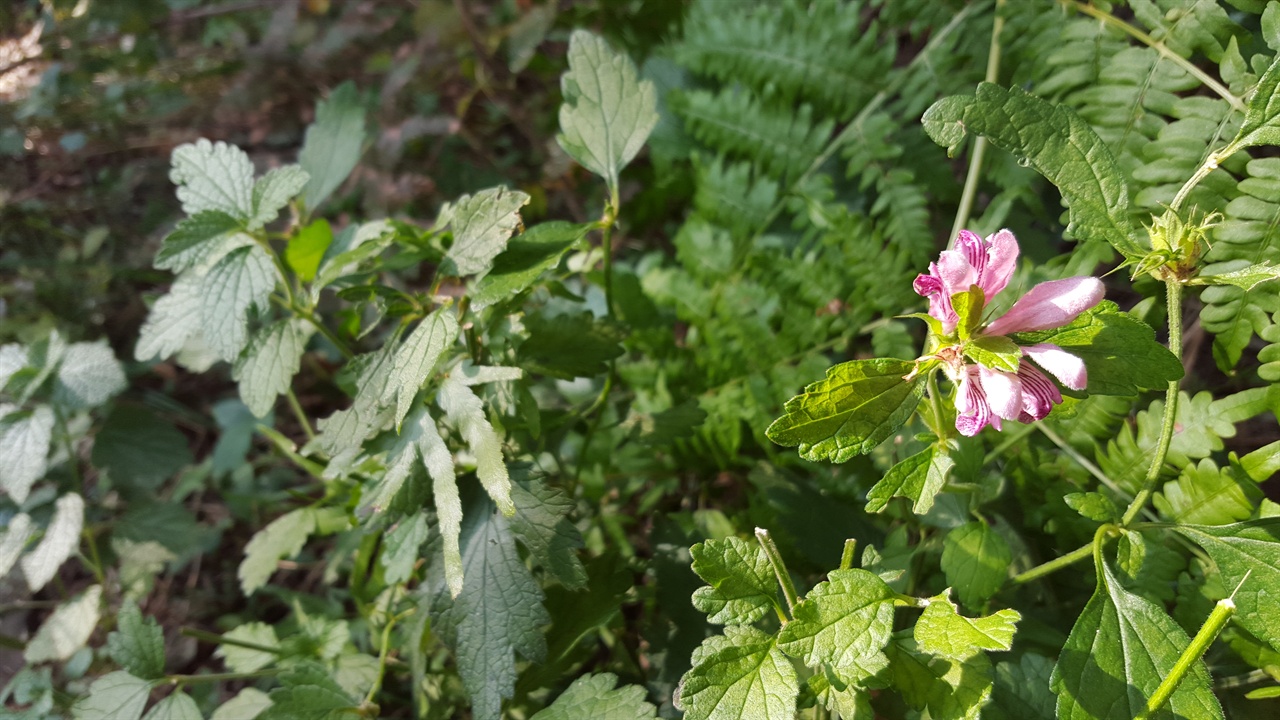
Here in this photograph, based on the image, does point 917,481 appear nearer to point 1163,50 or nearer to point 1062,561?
point 1062,561

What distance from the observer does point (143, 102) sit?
3.23m

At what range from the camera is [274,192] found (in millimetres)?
1248

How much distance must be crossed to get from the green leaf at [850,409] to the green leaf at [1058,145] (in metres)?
0.29

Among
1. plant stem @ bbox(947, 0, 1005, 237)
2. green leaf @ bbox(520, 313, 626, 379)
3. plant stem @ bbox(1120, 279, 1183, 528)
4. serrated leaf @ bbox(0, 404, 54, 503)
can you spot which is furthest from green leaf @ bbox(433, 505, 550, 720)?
serrated leaf @ bbox(0, 404, 54, 503)

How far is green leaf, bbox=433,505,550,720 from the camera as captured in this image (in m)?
1.13

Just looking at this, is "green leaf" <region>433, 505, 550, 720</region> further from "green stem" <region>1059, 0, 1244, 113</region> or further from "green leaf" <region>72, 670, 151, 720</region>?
"green stem" <region>1059, 0, 1244, 113</region>

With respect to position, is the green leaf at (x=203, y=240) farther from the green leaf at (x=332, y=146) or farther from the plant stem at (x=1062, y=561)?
the plant stem at (x=1062, y=561)

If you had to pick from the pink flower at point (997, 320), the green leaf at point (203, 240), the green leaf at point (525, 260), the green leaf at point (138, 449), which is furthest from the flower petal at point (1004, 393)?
the green leaf at point (138, 449)

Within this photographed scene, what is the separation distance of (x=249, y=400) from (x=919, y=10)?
1630 mm

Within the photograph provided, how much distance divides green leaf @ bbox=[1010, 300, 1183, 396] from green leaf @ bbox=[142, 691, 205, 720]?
4.65 feet

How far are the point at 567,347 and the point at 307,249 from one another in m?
0.58

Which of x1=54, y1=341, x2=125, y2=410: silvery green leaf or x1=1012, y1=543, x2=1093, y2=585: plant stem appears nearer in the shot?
x1=1012, y1=543, x2=1093, y2=585: plant stem

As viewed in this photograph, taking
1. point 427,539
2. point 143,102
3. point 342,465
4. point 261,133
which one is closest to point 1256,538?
point 427,539

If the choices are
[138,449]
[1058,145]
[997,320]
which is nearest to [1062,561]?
[997,320]
